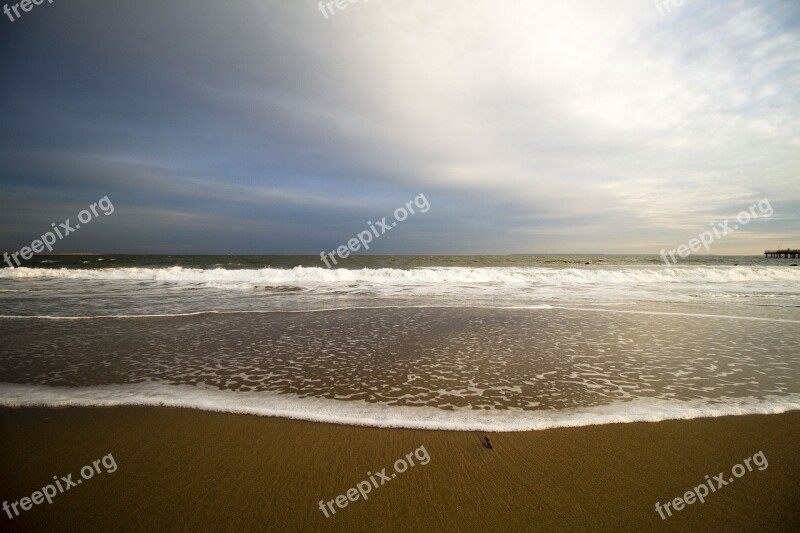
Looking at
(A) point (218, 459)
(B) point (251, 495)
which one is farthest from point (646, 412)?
(A) point (218, 459)

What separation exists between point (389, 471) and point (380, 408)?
142cm

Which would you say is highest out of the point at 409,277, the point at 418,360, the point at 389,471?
the point at 409,277

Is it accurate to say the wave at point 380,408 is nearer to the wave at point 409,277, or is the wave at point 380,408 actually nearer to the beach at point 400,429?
the beach at point 400,429

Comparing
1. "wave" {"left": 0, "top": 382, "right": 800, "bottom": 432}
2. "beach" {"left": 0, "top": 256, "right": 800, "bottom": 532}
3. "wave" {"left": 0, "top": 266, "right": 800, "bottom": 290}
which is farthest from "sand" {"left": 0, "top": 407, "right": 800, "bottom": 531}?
"wave" {"left": 0, "top": 266, "right": 800, "bottom": 290}

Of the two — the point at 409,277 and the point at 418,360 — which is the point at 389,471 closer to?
the point at 418,360

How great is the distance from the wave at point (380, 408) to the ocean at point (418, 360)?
0.03m

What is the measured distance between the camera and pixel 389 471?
11.9 feet

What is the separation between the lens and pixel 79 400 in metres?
5.38

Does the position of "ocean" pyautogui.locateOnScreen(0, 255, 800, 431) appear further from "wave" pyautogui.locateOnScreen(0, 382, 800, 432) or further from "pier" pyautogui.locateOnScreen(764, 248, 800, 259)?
"pier" pyautogui.locateOnScreen(764, 248, 800, 259)

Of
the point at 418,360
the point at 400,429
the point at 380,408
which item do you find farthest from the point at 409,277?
the point at 400,429

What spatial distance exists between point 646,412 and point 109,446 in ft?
21.8

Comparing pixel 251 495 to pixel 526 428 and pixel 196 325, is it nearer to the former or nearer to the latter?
pixel 526 428

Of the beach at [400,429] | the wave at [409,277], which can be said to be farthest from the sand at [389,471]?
the wave at [409,277]

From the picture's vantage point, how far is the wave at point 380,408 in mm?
4617
